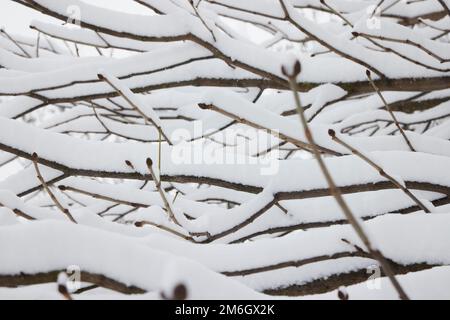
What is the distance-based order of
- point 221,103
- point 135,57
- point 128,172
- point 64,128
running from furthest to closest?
point 64,128 < point 135,57 < point 128,172 < point 221,103

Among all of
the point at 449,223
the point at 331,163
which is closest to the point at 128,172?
the point at 331,163

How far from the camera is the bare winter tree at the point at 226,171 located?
732 millimetres

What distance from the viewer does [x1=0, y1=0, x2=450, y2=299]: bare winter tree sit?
0.73 metres

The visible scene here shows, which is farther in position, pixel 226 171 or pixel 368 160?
pixel 226 171

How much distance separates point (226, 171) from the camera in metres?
1.47

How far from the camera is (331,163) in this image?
136 centimetres

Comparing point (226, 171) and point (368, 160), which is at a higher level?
point (226, 171)

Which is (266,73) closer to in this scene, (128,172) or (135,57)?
(135,57)

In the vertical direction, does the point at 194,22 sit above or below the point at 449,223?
above
